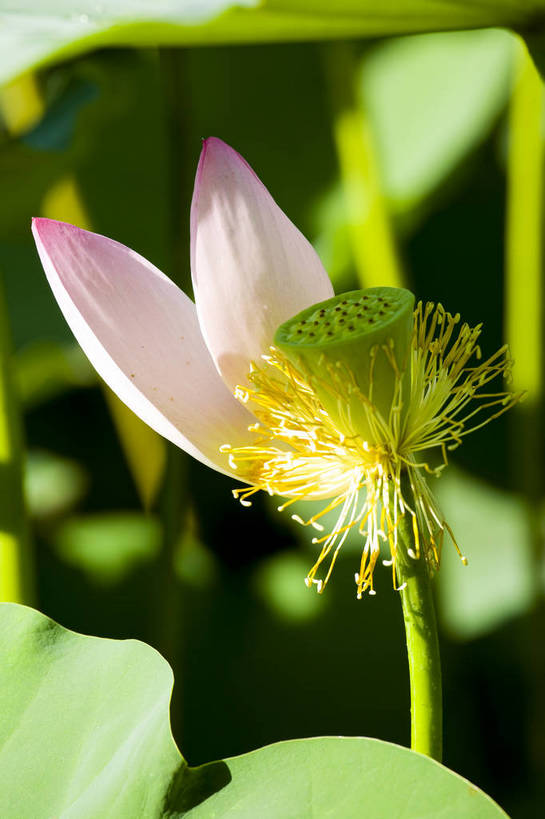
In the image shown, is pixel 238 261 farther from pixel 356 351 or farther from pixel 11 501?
pixel 11 501

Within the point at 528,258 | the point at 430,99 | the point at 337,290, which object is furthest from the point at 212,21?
the point at 430,99

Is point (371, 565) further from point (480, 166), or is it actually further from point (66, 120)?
point (480, 166)

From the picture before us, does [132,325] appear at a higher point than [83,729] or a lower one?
higher

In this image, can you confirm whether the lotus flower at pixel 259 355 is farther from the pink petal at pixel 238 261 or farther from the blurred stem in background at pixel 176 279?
the blurred stem in background at pixel 176 279

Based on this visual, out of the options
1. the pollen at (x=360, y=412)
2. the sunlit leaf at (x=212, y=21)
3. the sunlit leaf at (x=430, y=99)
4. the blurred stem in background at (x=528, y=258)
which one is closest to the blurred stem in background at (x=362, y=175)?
the blurred stem in background at (x=528, y=258)

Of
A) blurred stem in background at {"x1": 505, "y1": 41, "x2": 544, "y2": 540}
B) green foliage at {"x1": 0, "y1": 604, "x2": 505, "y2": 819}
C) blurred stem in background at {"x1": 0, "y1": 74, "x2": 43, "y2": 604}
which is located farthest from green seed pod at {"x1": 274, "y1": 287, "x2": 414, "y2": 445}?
blurred stem in background at {"x1": 505, "y1": 41, "x2": 544, "y2": 540}

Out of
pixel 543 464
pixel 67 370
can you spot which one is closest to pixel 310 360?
pixel 543 464

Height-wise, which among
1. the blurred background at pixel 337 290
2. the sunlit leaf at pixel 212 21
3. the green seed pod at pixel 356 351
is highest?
the sunlit leaf at pixel 212 21
